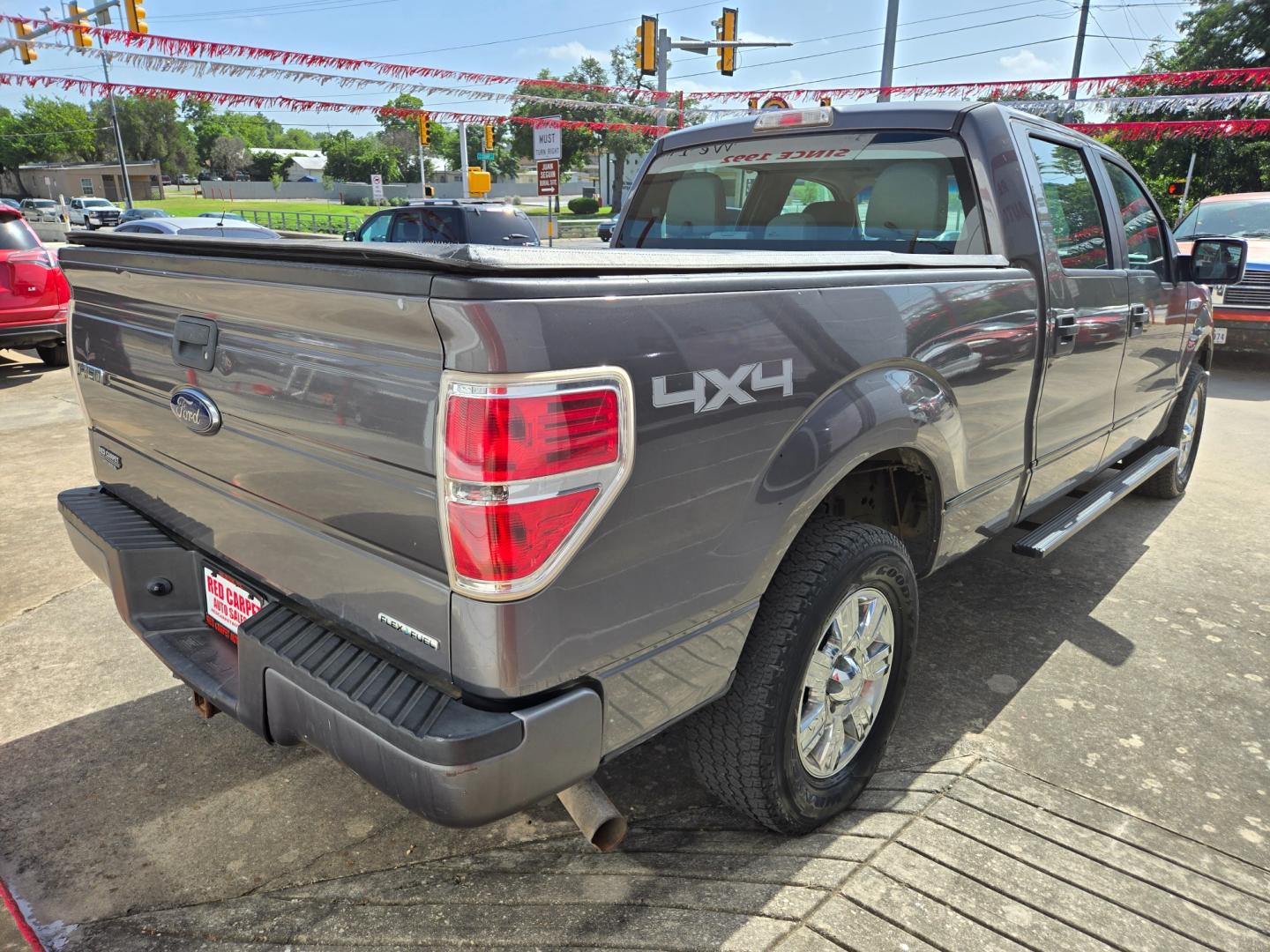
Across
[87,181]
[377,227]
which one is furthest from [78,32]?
[87,181]

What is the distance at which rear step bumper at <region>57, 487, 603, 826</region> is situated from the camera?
1.53 meters

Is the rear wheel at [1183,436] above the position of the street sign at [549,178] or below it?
below

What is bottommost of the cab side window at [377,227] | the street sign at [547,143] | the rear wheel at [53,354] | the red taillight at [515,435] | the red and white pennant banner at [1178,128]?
the rear wheel at [53,354]

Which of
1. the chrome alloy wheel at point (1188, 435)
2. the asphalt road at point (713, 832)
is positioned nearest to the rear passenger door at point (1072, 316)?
the asphalt road at point (713, 832)

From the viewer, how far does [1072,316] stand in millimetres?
3166

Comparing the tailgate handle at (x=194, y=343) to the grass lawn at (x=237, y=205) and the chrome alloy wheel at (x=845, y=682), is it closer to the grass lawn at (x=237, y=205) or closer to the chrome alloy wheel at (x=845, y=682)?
the chrome alloy wheel at (x=845, y=682)

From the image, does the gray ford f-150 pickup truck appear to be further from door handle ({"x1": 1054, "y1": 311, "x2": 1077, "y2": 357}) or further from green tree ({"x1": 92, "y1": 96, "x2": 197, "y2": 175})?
green tree ({"x1": 92, "y1": 96, "x2": 197, "y2": 175})

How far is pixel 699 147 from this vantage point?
3.96 meters

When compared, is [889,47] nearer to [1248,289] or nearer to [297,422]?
[1248,289]

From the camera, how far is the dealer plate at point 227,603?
2.11m

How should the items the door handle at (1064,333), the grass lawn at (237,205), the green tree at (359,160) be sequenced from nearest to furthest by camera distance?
the door handle at (1064,333) < the grass lawn at (237,205) < the green tree at (359,160)

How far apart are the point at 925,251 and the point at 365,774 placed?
2584 mm

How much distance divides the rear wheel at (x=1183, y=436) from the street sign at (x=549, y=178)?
12.0 m

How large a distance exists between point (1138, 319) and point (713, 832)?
3015 mm
